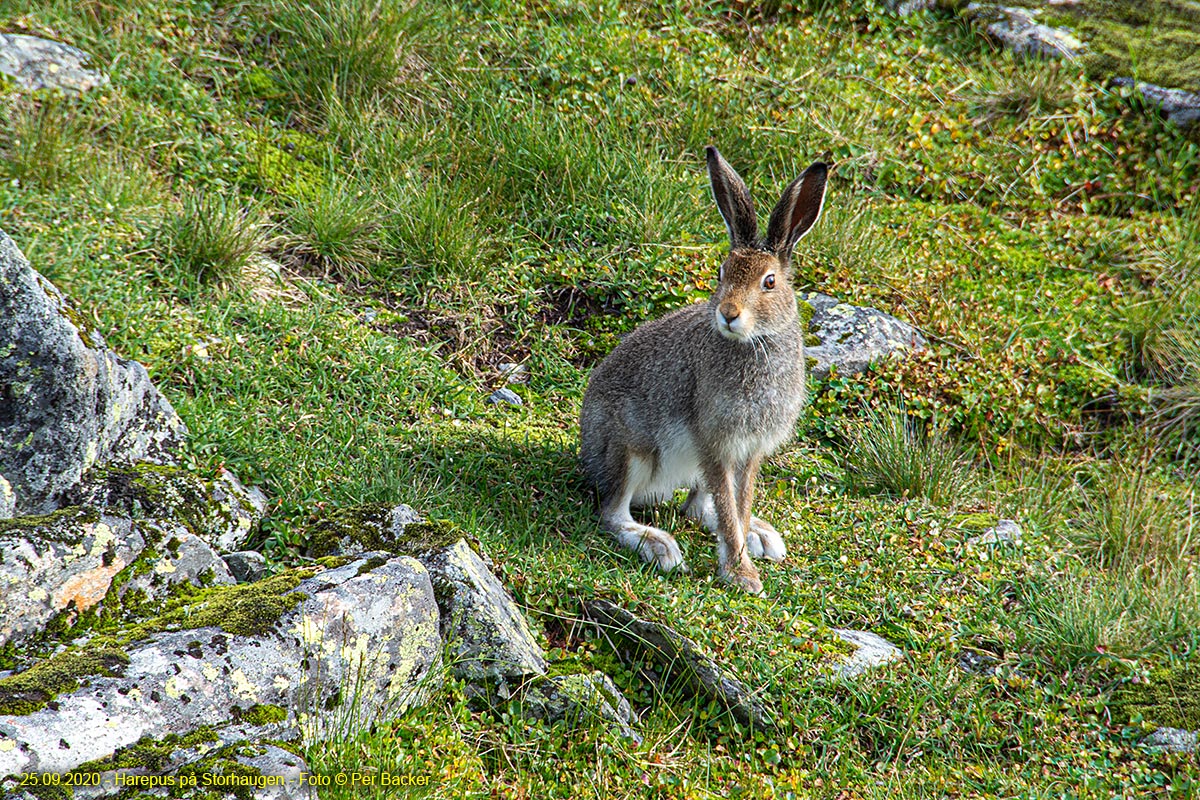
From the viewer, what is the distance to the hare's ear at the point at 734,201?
17.6ft

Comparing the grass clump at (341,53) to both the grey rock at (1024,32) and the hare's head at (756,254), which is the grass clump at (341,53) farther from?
the grey rock at (1024,32)

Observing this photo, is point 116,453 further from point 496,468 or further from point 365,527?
point 496,468

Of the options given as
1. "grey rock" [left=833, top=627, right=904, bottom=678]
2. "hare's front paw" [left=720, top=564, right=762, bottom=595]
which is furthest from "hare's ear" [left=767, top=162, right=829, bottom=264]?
"grey rock" [left=833, top=627, right=904, bottom=678]

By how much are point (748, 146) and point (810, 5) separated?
99.0 inches

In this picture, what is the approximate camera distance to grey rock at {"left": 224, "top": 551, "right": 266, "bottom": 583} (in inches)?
185

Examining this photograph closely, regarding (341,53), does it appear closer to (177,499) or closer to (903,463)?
(177,499)

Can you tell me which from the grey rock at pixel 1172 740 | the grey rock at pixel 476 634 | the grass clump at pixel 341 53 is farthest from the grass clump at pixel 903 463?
the grass clump at pixel 341 53

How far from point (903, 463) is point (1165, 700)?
2061mm

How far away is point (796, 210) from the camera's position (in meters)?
5.49

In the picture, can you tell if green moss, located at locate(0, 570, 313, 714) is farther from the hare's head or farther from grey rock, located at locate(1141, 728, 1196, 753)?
grey rock, located at locate(1141, 728, 1196, 753)

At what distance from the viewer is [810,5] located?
10406mm

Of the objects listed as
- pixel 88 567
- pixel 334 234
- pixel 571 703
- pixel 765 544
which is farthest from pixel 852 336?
pixel 88 567

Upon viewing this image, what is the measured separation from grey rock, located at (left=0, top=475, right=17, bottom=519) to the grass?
0.95 m

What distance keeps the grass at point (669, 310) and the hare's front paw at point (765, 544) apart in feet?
0.36
